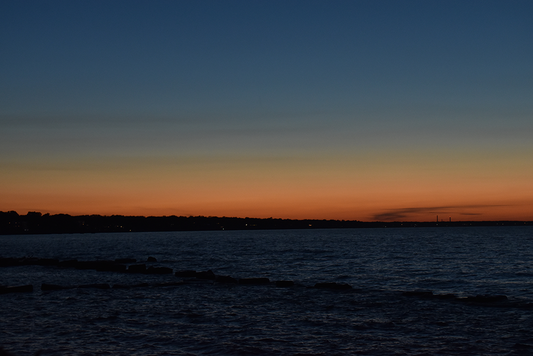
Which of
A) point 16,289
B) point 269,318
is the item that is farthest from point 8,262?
point 269,318

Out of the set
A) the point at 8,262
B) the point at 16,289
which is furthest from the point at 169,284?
the point at 8,262

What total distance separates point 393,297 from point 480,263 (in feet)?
127

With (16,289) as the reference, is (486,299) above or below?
below

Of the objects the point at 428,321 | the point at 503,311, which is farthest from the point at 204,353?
the point at 503,311

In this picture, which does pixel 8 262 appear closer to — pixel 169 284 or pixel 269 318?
pixel 169 284

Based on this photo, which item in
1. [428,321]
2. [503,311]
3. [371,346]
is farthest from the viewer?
[503,311]

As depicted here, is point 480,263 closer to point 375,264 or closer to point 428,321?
point 375,264

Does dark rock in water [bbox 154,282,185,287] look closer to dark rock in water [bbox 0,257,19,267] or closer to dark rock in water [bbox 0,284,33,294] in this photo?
dark rock in water [bbox 0,284,33,294]

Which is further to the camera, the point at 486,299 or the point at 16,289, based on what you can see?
the point at 16,289

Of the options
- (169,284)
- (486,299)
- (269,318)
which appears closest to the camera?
(269,318)

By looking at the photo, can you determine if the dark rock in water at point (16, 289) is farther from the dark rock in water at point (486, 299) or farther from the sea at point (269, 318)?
the dark rock in water at point (486, 299)

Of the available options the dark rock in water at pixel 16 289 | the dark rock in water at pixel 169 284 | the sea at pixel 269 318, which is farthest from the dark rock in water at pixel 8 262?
the dark rock in water at pixel 169 284

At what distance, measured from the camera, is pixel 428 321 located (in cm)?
2664

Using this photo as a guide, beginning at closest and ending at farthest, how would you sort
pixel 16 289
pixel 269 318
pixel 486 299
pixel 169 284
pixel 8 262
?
pixel 269 318 < pixel 486 299 < pixel 16 289 < pixel 169 284 < pixel 8 262
